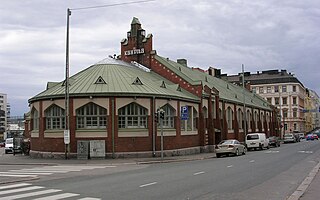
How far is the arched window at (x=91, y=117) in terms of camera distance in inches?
1323

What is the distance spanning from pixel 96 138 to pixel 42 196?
20.5m

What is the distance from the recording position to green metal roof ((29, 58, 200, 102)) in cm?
3388

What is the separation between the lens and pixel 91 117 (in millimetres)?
33719

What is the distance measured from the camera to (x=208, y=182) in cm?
1566

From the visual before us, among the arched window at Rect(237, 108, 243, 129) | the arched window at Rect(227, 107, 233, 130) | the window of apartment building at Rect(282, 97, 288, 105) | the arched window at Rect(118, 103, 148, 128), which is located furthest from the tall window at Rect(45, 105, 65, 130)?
the window of apartment building at Rect(282, 97, 288, 105)

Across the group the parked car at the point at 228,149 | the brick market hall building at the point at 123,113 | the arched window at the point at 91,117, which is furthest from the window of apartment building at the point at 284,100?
the arched window at the point at 91,117

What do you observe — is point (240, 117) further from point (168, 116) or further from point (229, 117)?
point (168, 116)

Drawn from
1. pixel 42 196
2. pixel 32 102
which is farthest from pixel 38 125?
pixel 42 196

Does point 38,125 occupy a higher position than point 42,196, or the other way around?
point 38,125

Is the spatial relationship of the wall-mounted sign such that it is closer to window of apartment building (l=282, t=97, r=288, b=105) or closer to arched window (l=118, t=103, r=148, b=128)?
arched window (l=118, t=103, r=148, b=128)

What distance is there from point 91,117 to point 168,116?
7.33 meters

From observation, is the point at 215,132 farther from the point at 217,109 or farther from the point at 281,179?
the point at 281,179

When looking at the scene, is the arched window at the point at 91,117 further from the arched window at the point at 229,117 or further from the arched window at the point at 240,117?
the arched window at the point at 240,117

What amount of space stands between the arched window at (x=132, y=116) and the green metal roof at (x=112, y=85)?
4.21ft
